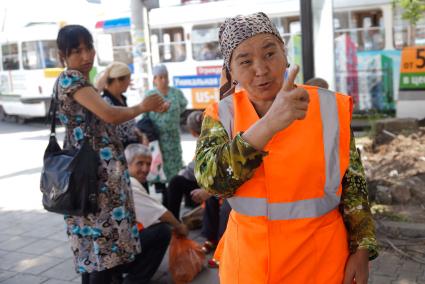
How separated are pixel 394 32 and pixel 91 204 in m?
9.22

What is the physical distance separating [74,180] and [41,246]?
258 centimetres

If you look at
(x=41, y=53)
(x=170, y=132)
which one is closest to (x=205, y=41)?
(x=41, y=53)

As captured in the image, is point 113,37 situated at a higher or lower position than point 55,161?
higher

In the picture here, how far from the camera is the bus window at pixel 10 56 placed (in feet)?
54.6

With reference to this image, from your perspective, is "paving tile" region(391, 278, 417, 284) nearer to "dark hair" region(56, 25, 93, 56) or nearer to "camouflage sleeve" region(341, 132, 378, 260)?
"camouflage sleeve" region(341, 132, 378, 260)

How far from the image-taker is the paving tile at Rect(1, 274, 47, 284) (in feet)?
13.5

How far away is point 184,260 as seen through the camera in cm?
384

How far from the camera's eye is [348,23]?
10688 mm

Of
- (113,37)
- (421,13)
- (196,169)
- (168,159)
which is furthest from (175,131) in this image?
(113,37)

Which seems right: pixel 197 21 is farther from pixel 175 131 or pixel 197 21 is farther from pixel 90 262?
pixel 90 262

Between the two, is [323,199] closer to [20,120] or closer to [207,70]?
[207,70]

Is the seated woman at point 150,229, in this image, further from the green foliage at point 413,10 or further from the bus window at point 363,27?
the bus window at point 363,27

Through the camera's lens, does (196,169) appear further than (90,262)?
No

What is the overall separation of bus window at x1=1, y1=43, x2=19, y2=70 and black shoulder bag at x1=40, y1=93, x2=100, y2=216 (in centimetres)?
1518
